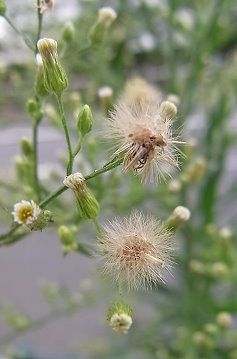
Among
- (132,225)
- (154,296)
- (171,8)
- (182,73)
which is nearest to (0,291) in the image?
(154,296)

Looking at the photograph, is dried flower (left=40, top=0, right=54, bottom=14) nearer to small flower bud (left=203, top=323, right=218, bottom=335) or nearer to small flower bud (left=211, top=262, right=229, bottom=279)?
small flower bud (left=211, top=262, right=229, bottom=279)

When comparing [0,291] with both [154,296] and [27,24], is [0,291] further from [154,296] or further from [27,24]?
[27,24]

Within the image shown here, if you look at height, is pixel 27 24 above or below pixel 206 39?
above

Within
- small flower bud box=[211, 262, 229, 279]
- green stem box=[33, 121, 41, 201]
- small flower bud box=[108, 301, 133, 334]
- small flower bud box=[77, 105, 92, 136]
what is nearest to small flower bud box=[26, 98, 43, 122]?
green stem box=[33, 121, 41, 201]

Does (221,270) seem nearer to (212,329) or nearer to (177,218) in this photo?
(212,329)

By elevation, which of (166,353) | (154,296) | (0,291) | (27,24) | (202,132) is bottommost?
(166,353)

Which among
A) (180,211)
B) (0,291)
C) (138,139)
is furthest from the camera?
(0,291)

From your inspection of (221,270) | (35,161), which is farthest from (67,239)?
(221,270)
